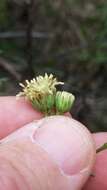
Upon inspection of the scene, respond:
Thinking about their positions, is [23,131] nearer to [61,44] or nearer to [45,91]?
[45,91]

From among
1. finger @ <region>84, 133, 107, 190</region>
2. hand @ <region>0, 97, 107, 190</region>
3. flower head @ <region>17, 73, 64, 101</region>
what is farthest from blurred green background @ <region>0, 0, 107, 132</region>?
hand @ <region>0, 97, 107, 190</region>

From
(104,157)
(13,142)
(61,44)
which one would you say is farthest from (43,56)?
(13,142)

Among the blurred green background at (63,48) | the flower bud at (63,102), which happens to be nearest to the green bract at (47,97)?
the flower bud at (63,102)

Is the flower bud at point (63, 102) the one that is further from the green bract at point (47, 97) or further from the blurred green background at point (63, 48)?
the blurred green background at point (63, 48)

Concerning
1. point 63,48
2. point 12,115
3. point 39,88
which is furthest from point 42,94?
point 63,48

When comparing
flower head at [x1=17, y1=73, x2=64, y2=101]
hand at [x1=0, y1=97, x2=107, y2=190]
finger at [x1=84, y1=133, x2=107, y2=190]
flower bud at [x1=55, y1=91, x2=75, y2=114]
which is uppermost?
flower head at [x1=17, y1=73, x2=64, y2=101]

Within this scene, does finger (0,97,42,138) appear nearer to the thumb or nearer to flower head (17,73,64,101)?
flower head (17,73,64,101)
